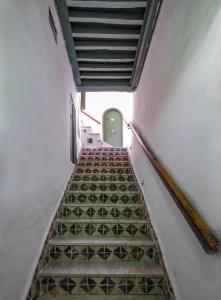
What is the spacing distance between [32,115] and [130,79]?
126 inches

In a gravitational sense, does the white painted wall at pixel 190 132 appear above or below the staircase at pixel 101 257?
above

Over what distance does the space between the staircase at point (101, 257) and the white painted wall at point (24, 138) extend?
0.69ft

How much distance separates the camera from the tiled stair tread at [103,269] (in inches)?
78.3

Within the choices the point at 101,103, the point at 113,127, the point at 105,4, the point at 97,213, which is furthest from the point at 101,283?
the point at 101,103

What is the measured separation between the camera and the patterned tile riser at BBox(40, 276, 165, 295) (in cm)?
198

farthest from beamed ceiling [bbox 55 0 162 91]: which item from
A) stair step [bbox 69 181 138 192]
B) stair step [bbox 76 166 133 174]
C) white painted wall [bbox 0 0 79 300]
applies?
stair step [bbox 69 181 138 192]

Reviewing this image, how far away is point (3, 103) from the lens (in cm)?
129

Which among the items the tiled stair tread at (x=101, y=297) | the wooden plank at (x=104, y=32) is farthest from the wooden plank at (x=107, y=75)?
the tiled stair tread at (x=101, y=297)

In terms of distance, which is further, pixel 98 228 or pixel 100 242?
pixel 98 228

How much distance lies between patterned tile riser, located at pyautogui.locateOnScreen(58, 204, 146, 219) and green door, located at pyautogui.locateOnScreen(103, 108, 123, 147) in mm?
6639

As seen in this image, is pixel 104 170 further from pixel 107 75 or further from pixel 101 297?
pixel 101 297

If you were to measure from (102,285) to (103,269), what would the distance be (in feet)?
0.40

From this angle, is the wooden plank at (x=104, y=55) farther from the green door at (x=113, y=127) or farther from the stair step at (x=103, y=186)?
the green door at (x=113, y=127)

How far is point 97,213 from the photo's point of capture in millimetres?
2895
